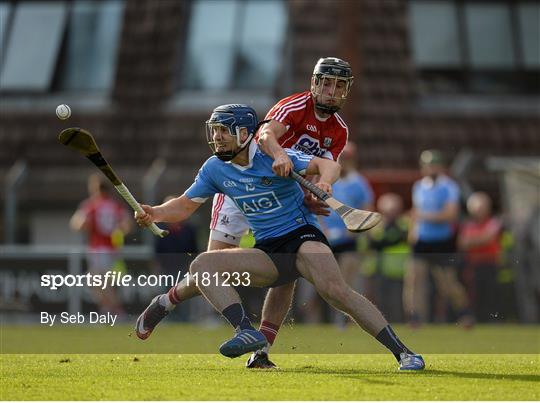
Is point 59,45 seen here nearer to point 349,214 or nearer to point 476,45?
point 476,45

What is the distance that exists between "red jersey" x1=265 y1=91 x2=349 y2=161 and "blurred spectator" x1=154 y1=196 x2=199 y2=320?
106 cm

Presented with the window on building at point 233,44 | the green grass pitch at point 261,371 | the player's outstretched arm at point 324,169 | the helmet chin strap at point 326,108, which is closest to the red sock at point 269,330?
the green grass pitch at point 261,371

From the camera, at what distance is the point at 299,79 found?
2112 cm

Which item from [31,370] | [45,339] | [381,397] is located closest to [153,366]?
[31,370]

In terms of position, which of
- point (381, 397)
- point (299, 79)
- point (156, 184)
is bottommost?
point (381, 397)

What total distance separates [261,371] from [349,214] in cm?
107

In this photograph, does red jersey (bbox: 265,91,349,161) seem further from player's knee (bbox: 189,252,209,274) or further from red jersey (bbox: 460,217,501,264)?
red jersey (bbox: 460,217,501,264)

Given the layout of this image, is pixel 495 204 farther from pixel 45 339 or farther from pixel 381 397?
pixel 381 397

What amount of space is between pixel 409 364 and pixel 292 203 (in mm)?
1177

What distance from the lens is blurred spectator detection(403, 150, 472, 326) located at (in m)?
16.1

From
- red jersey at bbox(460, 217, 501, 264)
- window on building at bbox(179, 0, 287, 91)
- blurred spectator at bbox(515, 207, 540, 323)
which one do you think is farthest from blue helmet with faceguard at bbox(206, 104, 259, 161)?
window on building at bbox(179, 0, 287, 91)

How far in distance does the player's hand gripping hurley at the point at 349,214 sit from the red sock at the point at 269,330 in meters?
0.96

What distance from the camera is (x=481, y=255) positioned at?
53.8ft

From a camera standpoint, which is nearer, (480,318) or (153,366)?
(153,366)
